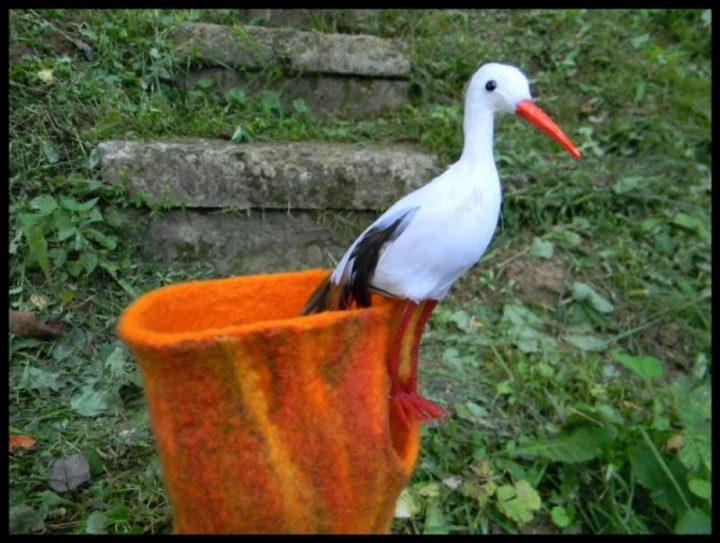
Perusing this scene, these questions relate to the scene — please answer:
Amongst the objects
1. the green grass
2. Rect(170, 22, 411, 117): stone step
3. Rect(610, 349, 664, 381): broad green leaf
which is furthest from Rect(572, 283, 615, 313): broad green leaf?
Rect(170, 22, 411, 117): stone step

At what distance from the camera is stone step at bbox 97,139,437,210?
95cm

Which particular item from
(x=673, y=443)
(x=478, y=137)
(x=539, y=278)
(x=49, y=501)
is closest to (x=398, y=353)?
(x=478, y=137)

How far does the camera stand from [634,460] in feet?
2.86

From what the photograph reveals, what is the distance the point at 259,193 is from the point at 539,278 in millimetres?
481

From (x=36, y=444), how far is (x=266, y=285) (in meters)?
0.33

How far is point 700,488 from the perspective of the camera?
81 cm

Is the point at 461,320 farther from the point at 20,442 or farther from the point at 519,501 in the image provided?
the point at 20,442

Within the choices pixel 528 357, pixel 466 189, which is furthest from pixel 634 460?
pixel 466 189

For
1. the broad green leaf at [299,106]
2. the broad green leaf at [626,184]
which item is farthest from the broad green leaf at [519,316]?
the broad green leaf at [299,106]

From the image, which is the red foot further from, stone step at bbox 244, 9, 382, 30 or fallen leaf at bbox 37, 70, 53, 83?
stone step at bbox 244, 9, 382, 30

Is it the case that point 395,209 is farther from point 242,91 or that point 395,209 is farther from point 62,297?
point 242,91

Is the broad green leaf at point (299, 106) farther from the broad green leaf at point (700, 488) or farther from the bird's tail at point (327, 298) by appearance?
the broad green leaf at point (700, 488)

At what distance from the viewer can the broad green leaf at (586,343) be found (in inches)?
42.3

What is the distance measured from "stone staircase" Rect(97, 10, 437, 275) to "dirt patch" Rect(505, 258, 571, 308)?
216 mm
